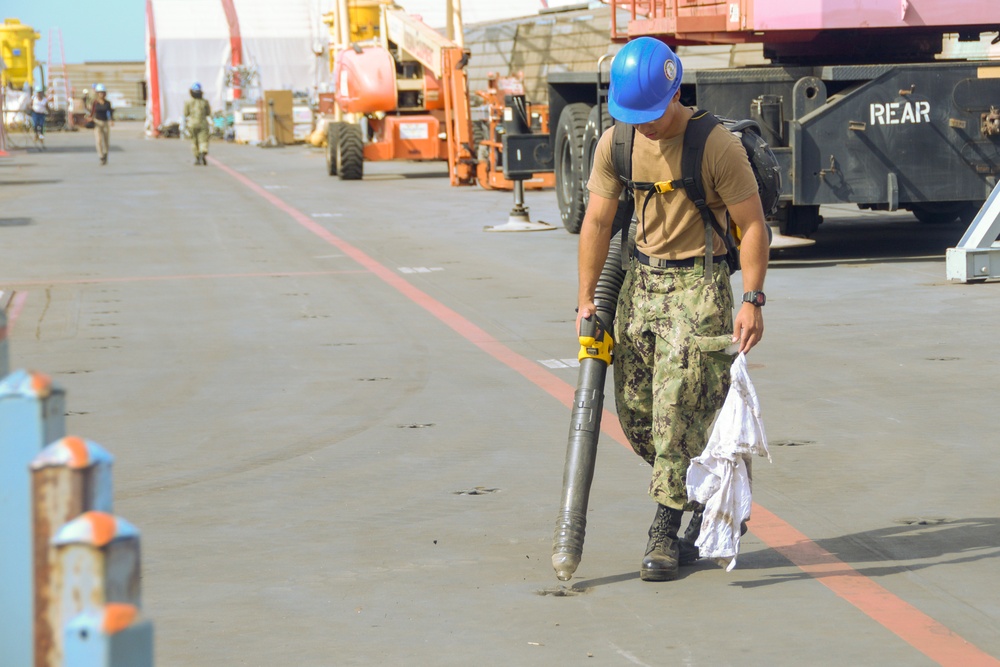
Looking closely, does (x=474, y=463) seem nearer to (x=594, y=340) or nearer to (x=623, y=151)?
(x=594, y=340)

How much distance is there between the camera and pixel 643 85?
4.62 m

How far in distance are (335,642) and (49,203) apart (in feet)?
65.3

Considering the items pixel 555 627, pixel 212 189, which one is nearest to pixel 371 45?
pixel 212 189

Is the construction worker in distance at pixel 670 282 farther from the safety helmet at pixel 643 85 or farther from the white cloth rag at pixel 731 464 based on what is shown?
the white cloth rag at pixel 731 464

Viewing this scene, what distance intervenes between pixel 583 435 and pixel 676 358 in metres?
0.40

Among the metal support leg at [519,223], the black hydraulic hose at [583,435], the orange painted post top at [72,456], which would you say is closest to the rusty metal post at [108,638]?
the orange painted post top at [72,456]

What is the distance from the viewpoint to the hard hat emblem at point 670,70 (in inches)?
183

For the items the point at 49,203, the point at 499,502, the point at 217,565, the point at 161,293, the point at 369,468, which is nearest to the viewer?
the point at 217,565

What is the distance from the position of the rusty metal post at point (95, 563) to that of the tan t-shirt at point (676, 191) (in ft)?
10.3

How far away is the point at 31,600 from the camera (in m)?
2.10

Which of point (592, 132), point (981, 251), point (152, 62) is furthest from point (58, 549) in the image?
point (152, 62)

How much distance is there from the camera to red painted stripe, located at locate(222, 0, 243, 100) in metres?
68.7

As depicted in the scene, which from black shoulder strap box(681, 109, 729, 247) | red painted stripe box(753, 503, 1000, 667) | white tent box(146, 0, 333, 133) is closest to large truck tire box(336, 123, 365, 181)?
red painted stripe box(753, 503, 1000, 667)

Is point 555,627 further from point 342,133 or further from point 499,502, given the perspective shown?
point 342,133
